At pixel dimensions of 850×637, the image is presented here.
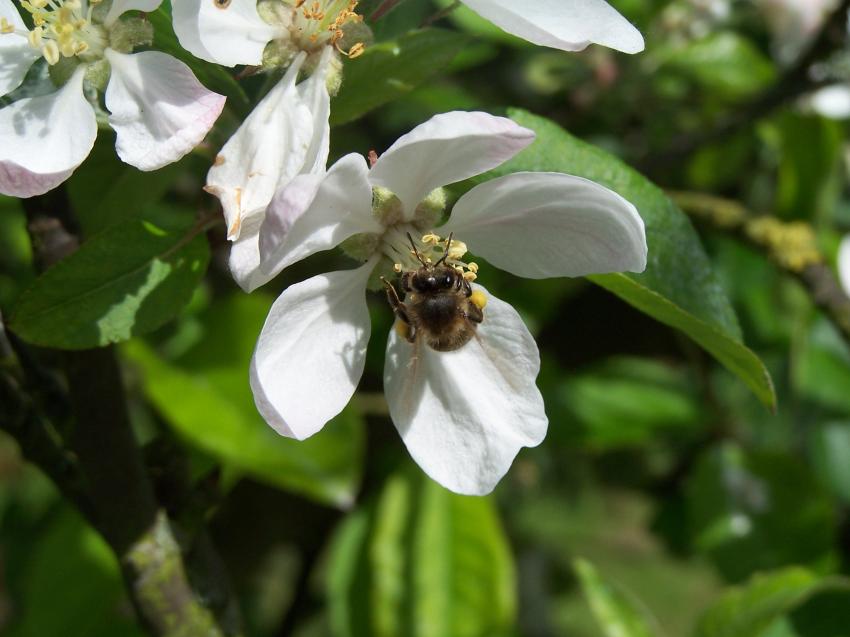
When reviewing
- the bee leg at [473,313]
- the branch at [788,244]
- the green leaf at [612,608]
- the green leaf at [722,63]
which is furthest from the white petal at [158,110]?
the green leaf at [722,63]

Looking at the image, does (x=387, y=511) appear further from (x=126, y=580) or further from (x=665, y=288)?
(x=665, y=288)

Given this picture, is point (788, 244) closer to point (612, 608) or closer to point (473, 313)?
point (612, 608)

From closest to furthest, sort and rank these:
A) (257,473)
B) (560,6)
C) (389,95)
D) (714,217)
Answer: (560,6), (389,95), (257,473), (714,217)

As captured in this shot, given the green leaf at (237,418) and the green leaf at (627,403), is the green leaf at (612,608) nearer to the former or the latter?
the green leaf at (237,418)

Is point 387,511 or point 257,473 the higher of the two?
point 257,473

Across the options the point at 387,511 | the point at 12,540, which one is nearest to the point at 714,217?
the point at 387,511
